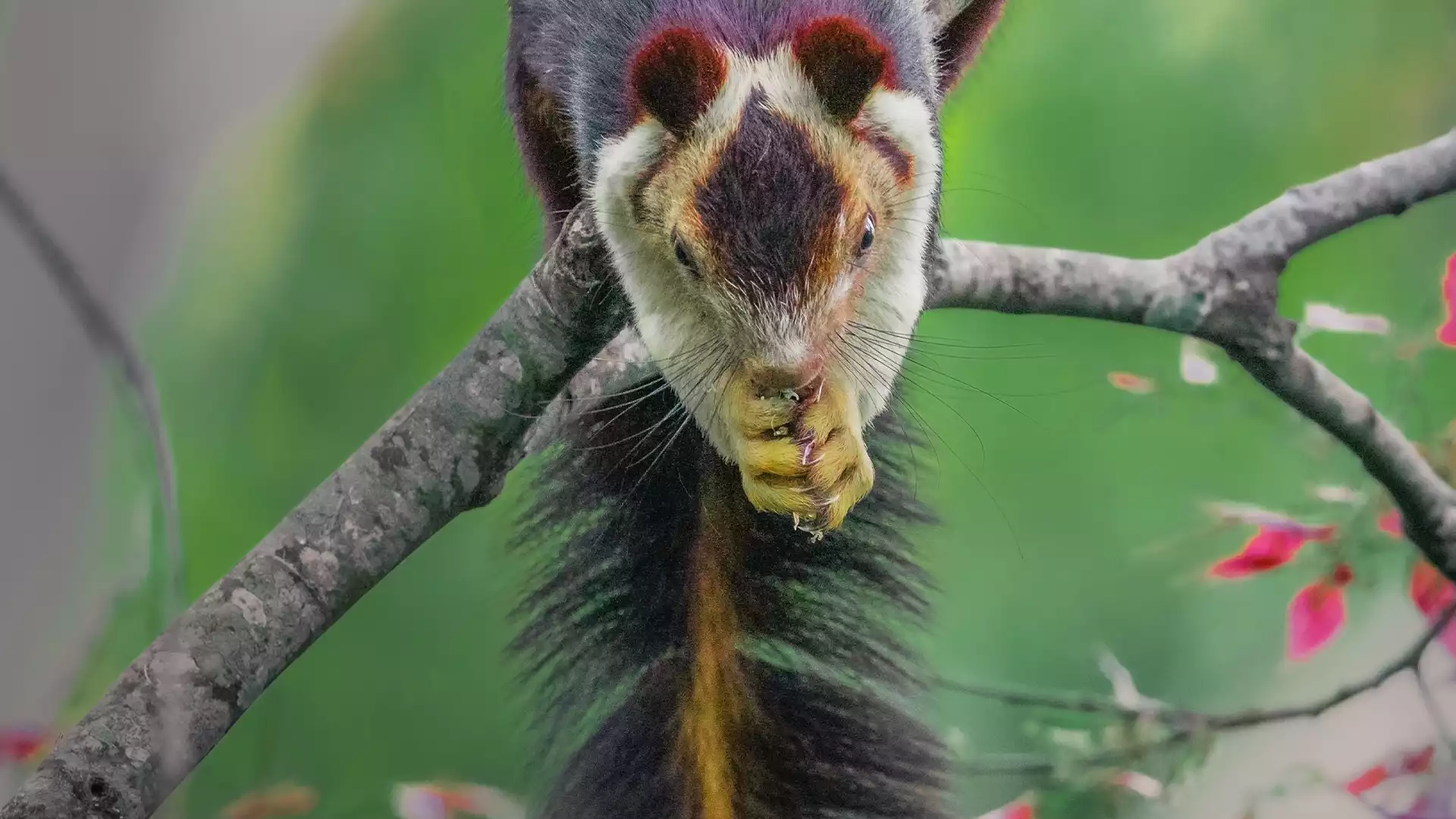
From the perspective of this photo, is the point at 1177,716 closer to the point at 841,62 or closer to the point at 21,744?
the point at 841,62

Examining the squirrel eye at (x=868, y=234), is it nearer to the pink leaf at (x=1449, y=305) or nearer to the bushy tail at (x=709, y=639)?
the bushy tail at (x=709, y=639)

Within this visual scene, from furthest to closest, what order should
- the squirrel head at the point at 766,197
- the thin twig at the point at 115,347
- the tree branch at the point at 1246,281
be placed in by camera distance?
1. the tree branch at the point at 1246,281
2. the thin twig at the point at 115,347
3. the squirrel head at the point at 766,197

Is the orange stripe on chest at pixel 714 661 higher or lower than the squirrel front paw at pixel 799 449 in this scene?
lower

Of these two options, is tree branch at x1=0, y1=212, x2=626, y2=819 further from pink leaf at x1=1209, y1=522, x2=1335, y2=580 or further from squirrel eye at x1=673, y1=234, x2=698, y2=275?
pink leaf at x1=1209, y1=522, x2=1335, y2=580

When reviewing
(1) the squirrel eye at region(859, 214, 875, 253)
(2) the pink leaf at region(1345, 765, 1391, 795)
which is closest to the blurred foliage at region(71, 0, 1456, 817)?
(2) the pink leaf at region(1345, 765, 1391, 795)

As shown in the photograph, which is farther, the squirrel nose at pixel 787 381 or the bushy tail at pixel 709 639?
the bushy tail at pixel 709 639

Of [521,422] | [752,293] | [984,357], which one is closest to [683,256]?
[752,293]

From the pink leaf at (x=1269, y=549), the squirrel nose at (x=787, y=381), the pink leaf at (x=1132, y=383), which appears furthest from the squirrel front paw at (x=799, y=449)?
the pink leaf at (x=1269, y=549)

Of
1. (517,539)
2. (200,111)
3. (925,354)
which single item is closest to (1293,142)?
(925,354)
